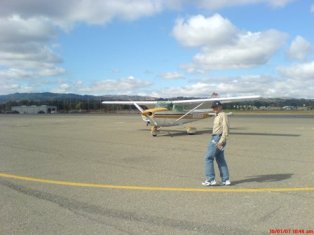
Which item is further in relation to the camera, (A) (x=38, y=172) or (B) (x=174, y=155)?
(B) (x=174, y=155)

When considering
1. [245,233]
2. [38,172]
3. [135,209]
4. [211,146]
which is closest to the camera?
[245,233]

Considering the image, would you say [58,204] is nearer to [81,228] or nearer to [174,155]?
[81,228]

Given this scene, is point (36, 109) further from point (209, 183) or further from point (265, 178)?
point (209, 183)

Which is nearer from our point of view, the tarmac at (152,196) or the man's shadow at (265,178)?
the tarmac at (152,196)

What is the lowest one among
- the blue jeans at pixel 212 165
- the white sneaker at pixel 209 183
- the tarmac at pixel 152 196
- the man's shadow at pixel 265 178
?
the man's shadow at pixel 265 178

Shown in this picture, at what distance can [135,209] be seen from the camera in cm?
618

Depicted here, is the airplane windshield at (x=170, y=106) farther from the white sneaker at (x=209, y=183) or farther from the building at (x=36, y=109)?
the building at (x=36, y=109)

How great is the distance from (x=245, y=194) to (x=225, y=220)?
1.76 metres

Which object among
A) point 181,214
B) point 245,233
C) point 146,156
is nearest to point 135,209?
point 181,214

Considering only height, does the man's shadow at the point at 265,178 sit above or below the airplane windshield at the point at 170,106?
below
